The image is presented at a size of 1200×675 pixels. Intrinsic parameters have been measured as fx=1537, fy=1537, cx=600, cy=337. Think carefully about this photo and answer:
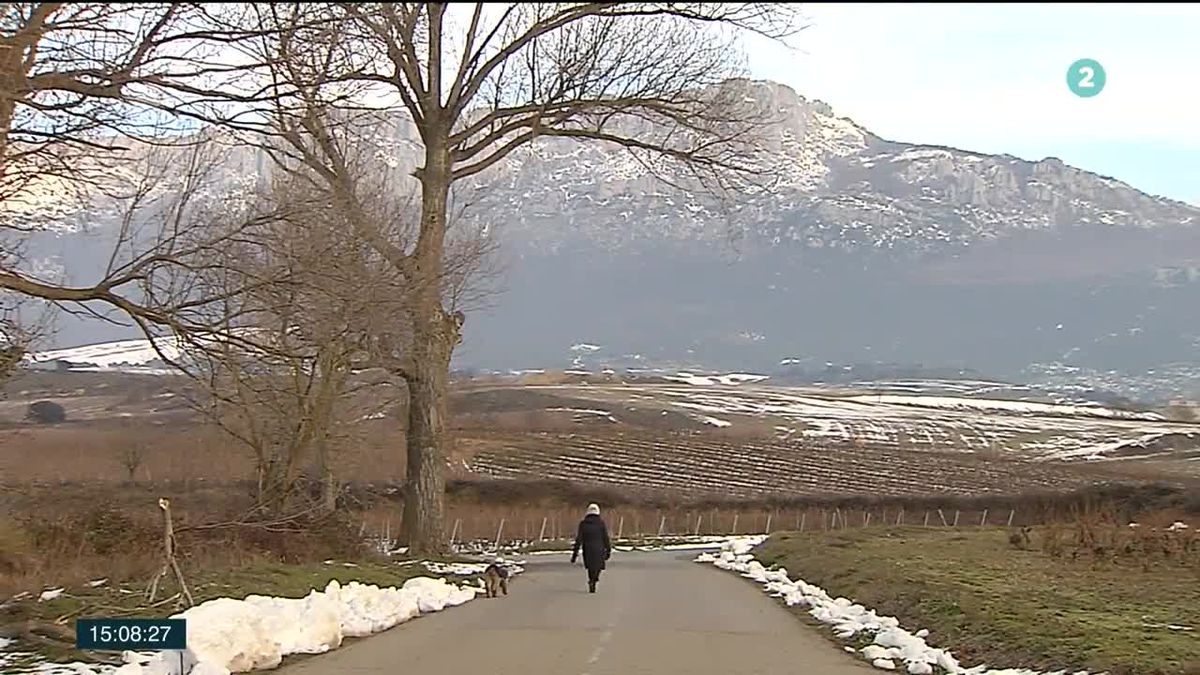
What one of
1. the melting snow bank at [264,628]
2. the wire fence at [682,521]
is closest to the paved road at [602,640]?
the melting snow bank at [264,628]

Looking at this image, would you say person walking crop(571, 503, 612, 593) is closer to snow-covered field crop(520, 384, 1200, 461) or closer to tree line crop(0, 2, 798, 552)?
tree line crop(0, 2, 798, 552)

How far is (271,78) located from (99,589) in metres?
7.31

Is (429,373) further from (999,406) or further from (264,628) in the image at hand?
(999,406)

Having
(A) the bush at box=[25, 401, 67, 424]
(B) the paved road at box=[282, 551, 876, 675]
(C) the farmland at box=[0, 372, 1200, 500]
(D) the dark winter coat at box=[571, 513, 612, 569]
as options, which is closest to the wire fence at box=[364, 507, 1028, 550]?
(C) the farmland at box=[0, 372, 1200, 500]

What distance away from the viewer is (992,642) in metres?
15.4

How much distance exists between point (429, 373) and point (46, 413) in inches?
1009

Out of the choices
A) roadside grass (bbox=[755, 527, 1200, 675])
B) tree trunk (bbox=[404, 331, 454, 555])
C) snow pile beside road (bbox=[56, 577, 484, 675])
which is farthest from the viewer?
tree trunk (bbox=[404, 331, 454, 555])

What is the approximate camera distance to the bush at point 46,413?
39.7 metres

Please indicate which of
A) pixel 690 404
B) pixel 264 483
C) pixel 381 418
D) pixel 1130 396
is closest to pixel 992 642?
pixel 264 483

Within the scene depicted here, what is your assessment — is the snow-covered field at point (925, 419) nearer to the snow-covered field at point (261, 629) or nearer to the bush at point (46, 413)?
the bush at point (46, 413)

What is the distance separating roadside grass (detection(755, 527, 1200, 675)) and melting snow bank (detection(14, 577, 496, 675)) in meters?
6.38

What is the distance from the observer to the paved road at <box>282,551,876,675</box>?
573 inches

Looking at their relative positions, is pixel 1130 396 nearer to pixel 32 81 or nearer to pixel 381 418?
pixel 381 418
